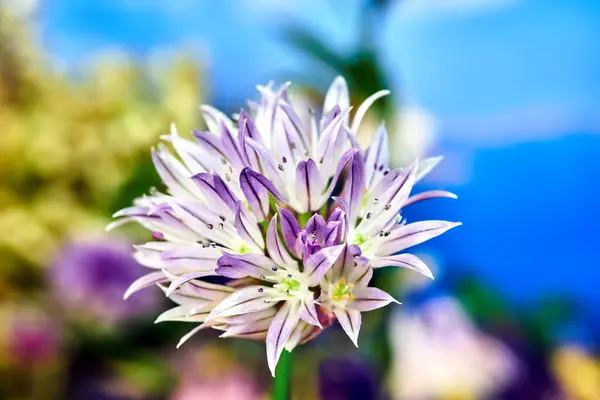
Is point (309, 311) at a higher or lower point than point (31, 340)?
lower

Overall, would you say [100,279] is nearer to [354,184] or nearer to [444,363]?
[444,363]

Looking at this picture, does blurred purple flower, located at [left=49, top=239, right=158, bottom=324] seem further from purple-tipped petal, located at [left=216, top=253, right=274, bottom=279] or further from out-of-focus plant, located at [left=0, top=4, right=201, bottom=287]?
purple-tipped petal, located at [left=216, top=253, right=274, bottom=279]

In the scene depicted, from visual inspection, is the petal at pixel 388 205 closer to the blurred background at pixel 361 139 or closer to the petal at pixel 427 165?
the petal at pixel 427 165

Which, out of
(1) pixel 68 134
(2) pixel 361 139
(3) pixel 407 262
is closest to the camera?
(3) pixel 407 262

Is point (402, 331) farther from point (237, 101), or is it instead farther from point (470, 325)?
point (237, 101)

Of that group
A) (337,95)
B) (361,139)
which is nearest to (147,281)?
(337,95)

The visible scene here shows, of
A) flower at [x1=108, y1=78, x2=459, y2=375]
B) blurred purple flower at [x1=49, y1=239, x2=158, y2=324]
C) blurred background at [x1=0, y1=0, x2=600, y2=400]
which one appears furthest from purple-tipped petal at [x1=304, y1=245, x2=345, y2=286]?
blurred purple flower at [x1=49, y1=239, x2=158, y2=324]

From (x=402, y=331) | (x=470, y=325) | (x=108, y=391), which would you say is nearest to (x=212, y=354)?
(x=108, y=391)
